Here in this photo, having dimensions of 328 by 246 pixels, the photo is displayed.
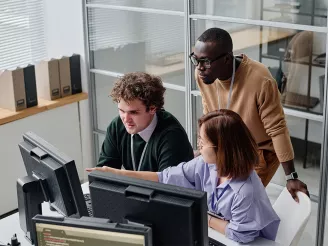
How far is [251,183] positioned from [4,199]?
254 cm

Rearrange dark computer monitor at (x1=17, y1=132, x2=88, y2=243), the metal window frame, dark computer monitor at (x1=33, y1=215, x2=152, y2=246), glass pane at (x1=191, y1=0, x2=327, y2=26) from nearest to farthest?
dark computer monitor at (x1=33, y1=215, x2=152, y2=246)
dark computer monitor at (x1=17, y1=132, x2=88, y2=243)
glass pane at (x1=191, y1=0, x2=327, y2=26)
the metal window frame

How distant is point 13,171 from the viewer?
166 inches

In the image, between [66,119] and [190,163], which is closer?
[190,163]

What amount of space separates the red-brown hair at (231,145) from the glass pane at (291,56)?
1123mm

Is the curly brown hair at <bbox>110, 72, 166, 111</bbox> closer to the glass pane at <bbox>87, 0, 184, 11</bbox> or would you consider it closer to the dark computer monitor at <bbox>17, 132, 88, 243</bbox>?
the dark computer monitor at <bbox>17, 132, 88, 243</bbox>

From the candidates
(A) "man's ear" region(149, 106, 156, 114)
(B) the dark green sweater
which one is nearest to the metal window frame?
(B) the dark green sweater

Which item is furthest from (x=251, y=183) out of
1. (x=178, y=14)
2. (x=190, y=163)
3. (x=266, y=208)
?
(x=178, y=14)

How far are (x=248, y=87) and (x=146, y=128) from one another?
546mm

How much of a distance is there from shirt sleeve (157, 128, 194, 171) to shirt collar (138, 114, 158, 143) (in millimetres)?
70

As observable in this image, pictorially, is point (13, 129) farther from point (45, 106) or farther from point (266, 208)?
point (266, 208)

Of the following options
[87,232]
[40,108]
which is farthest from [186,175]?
[40,108]

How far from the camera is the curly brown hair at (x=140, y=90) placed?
2.51 metres

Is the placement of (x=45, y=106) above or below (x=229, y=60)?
below

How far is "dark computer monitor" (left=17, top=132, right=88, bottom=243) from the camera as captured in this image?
201 cm
